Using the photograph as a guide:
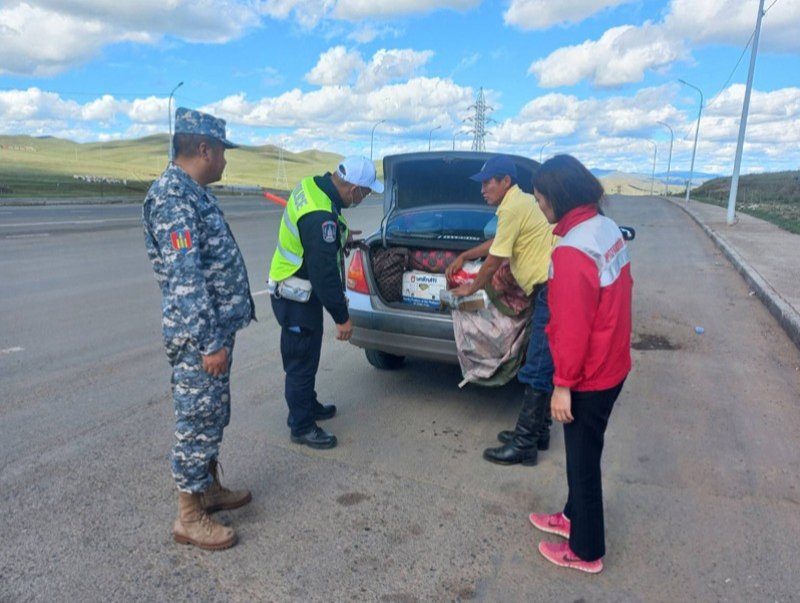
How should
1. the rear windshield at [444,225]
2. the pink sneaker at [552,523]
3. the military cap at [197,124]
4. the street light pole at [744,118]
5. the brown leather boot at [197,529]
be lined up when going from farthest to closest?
1. the street light pole at [744,118]
2. the rear windshield at [444,225]
3. the pink sneaker at [552,523]
4. the brown leather boot at [197,529]
5. the military cap at [197,124]

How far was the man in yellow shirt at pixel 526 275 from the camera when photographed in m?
3.95

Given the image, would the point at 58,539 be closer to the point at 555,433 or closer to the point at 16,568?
the point at 16,568

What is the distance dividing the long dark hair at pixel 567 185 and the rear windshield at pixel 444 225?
221 cm

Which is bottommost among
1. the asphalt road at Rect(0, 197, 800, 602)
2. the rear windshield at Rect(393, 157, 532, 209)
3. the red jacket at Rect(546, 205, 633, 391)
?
the asphalt road at Rect(0, 197, 800, 602)

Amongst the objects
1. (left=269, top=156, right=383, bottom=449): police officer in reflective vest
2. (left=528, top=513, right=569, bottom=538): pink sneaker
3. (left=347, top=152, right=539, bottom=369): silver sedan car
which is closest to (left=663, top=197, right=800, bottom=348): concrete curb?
(left=347, top=152, right=539, bottom=369): silver sedan car

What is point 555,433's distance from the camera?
15.1ft

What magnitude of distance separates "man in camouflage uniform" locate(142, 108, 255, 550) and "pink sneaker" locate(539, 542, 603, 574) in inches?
58.9

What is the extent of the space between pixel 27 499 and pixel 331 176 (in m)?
2.43

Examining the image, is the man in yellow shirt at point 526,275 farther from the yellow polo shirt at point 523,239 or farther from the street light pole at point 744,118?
the street light pole at point 744,118

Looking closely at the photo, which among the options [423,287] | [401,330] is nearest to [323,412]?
[401,330]

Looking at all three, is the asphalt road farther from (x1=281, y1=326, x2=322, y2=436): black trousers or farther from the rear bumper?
the rear bumper

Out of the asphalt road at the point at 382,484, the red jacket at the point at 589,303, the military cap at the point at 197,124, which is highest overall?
the military cap at the point at 197,124

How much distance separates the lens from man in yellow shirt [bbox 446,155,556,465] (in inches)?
156

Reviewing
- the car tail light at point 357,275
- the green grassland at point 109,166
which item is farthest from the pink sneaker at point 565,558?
the green grassland at point 109,166
